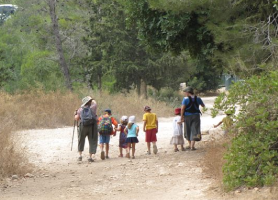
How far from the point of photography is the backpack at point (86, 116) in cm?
1428

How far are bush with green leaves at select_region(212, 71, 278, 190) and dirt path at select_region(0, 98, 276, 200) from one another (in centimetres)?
45

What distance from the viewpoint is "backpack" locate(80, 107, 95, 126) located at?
1428 cm

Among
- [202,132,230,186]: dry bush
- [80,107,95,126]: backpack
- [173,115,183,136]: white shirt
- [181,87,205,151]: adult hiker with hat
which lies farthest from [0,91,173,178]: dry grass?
[202,132,230,186]: dry bush

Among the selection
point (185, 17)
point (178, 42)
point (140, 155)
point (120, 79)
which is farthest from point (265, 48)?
point (120, 79)

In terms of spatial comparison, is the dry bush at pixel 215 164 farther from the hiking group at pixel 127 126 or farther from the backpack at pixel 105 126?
the backpack at pixel 105 126

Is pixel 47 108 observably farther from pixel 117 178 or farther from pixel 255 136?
pixel 255 136

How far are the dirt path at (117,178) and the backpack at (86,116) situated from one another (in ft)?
3.30

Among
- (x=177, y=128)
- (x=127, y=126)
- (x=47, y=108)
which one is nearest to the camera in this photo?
(x=127, y=126)

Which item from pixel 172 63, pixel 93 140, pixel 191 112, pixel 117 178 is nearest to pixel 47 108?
pixel 93 140

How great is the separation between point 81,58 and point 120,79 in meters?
3.58

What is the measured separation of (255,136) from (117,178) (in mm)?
4038

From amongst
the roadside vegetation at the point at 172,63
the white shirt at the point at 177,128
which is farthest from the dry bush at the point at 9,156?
the white shirt at the point at 177,128

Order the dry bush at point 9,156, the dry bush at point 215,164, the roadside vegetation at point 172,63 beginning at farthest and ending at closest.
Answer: the dry bush at point 9,156 → the dry bush at point 215,164 → the roadside vegetation at point 172,63

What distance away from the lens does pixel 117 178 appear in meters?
11.8
